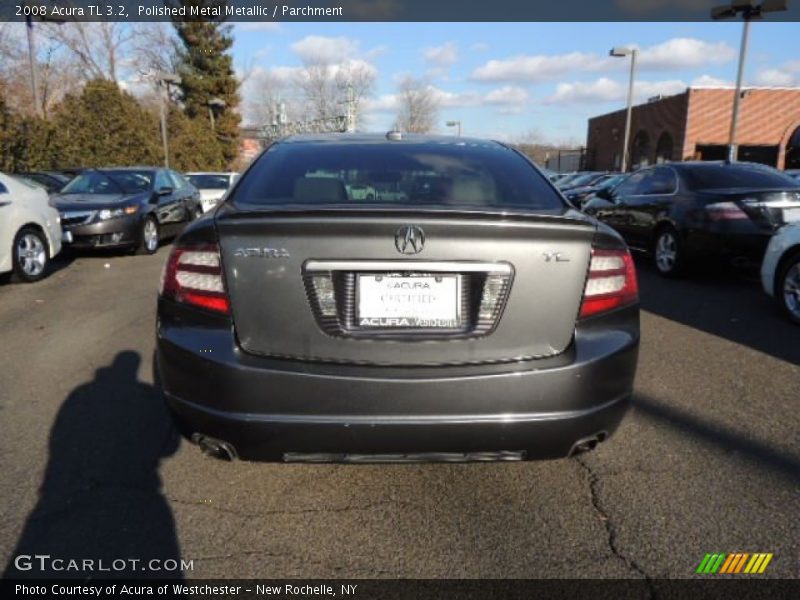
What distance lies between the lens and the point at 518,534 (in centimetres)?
246

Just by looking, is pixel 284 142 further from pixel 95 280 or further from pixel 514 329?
pixel 95 280

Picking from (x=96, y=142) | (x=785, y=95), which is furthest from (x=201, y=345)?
(x=785, y=95)

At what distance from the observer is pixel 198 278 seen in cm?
230

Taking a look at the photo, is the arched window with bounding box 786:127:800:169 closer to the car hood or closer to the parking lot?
the car hood

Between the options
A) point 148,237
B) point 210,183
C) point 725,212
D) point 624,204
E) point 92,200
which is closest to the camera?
point 725,212

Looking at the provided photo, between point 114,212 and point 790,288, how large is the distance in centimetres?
882

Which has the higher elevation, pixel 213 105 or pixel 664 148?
pixel 213 105

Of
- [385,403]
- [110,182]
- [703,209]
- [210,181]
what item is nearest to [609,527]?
[385,403]

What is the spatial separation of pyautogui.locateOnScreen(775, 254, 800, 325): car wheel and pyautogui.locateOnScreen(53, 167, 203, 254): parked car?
28.5 feet

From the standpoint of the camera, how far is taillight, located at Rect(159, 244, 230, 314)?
2254mm

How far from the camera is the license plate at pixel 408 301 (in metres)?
2.19

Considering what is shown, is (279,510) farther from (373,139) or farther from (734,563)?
(373,139)

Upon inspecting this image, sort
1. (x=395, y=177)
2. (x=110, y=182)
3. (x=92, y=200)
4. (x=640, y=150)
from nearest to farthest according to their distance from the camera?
(x=395, y=177)
(x=92, y=200)
(x=110, y=182)
(x=640, y=150)

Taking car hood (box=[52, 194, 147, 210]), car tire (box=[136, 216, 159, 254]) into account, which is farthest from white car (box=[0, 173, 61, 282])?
car tire (box=[136, 216, 159, 254])
